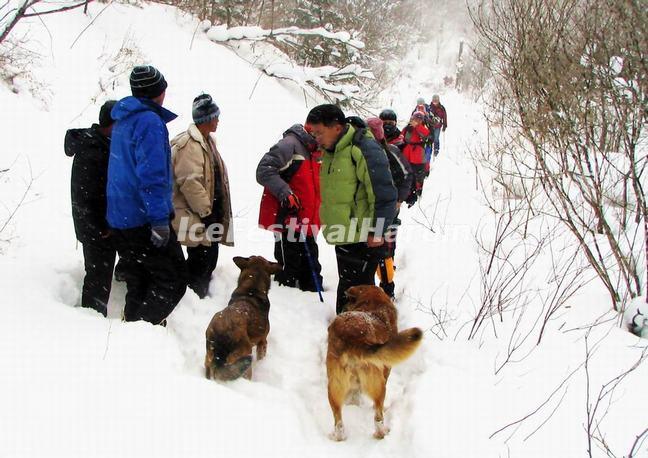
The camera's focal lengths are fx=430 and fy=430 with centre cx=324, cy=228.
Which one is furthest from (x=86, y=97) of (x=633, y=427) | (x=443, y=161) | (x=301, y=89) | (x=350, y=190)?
(x=443, y=161)

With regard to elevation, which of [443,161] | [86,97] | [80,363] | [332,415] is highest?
[443,161]

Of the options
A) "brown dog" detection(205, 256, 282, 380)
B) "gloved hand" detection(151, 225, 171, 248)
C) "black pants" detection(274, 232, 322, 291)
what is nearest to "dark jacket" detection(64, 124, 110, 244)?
"gloved hand" detection(151, 225, 171, 248)

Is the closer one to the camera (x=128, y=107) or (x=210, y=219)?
(x=128, y=107)

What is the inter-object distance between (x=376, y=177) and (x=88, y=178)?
217cm

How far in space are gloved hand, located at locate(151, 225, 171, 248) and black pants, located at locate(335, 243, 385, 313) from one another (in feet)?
4.63

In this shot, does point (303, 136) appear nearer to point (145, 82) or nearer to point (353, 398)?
point (145, 82)

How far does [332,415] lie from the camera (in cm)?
296

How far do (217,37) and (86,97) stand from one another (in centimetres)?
496

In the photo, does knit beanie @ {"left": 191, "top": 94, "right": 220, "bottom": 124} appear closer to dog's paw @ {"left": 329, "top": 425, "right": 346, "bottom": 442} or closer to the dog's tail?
the dog's tail

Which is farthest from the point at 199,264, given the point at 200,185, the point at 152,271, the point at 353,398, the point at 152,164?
the point at 353,398

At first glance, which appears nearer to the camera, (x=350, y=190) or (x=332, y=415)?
(x=332, y=415)

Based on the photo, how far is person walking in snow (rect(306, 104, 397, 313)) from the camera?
318 cm

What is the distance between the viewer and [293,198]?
3.94 meters

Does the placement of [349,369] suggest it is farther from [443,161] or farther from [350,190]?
[443,161]
